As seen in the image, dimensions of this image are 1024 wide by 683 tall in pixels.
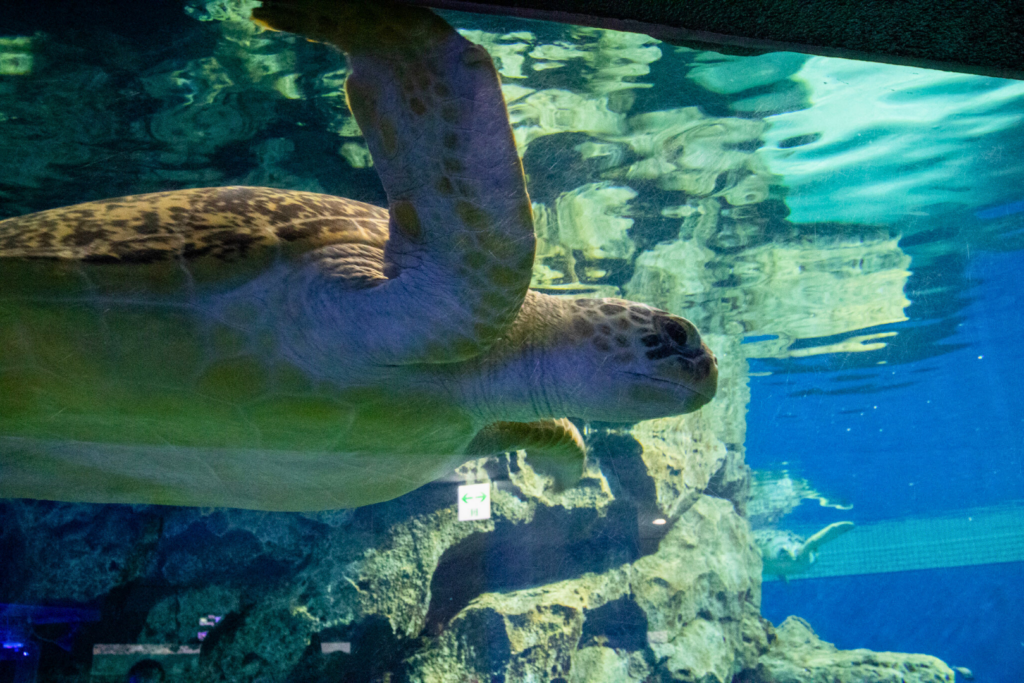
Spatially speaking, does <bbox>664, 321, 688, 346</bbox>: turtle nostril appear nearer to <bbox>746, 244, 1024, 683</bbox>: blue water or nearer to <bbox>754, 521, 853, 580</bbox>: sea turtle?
<bbox>746, 244, 1024, 683</bbox>: blue water

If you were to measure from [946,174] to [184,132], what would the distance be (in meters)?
7.07

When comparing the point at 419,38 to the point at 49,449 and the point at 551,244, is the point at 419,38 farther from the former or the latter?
the point at 551,244

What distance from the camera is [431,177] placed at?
57.6 inches

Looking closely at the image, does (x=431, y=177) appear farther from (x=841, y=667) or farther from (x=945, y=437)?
(x=945, y=437)

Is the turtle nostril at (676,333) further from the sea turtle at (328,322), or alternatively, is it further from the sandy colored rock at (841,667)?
the sandy colored rock at (841,667)

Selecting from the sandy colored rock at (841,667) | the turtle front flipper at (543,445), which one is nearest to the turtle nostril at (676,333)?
the turtle front flipper at (543,445)

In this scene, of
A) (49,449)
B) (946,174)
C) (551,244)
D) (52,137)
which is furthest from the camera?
(551,244)

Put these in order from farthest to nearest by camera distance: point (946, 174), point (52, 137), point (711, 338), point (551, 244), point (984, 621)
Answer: point (984, 621)
point (711, 338)
point (551, 244)
point (946, 174)
point (52, 137)

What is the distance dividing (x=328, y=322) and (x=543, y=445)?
1.47 meters

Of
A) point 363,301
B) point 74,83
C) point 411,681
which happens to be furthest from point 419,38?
point 411,681

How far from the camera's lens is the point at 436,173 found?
1.45 metres

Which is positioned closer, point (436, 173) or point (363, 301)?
point (436, 173)

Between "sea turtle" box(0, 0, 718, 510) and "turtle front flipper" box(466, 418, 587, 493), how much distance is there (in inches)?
9.2

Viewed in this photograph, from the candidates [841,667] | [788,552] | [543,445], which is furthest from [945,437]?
[543,445]
